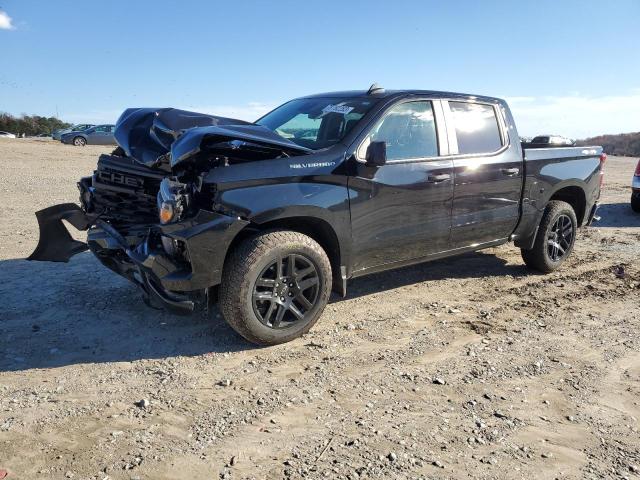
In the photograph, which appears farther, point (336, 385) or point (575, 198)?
point (575, 198)

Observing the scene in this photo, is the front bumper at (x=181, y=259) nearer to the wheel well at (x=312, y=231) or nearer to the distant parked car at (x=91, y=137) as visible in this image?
the wheel well at (x=312, y=231)

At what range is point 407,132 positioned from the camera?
15.2ft

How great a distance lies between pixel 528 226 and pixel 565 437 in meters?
3.14

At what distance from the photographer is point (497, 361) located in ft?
12.7

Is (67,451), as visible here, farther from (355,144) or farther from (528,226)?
(528,226)

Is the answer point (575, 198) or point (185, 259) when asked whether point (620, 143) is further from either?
point (185, 259)

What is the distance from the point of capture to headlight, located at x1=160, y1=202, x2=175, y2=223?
362cm

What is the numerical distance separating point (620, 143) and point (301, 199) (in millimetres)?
57153

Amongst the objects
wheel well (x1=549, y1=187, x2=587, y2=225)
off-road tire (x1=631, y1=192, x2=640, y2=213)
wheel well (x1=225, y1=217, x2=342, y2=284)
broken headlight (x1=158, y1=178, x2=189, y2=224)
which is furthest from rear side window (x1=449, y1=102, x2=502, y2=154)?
off-road tire (x1=631, y1=192, x2=640, y2=213)

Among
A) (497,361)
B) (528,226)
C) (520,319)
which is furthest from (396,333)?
(528,226)

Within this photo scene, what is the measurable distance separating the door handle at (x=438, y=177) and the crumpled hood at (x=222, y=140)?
49.8 inches

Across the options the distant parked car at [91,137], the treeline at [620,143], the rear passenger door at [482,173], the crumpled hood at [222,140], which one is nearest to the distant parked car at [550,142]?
the rear passenger door at [482,173]

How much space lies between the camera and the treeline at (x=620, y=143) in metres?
47.1

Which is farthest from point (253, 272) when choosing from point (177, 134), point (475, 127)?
point (475, 127)
